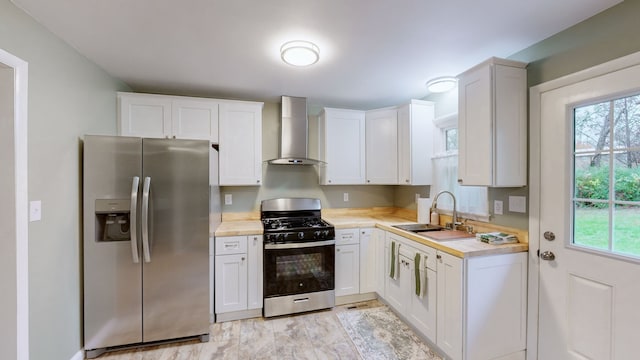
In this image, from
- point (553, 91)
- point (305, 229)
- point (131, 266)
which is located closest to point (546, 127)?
point (553, 91)

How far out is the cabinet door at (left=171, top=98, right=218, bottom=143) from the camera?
9.18ft

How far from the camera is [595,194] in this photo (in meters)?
1.66

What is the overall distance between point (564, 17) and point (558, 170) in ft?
3.14

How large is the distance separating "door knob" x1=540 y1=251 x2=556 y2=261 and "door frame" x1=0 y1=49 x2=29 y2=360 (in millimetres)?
3305

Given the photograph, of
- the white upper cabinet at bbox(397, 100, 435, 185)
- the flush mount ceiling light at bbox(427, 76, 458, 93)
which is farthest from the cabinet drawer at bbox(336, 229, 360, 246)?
the flush mount ceiling light at bbox(427, 76, 458, 93)

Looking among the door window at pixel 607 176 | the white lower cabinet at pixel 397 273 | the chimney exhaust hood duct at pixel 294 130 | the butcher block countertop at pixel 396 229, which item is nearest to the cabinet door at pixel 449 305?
the butcher block countertop at pixel 396 229

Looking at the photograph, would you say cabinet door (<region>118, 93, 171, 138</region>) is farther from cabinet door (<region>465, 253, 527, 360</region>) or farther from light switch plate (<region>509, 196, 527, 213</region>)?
light switch plate (<region>509, 196, 527, 213</region>)

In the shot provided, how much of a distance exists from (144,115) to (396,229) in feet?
9.21

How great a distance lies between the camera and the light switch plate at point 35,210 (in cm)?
161

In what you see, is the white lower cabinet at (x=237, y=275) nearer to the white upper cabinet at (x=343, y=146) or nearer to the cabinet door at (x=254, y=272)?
the cabinet door at (x=254, y=272)

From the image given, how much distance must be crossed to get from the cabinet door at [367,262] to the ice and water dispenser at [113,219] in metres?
2.25

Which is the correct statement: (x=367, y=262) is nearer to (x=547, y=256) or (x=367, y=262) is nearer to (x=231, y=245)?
(x=231, y=245)

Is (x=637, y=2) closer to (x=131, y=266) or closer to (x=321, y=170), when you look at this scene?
(x=321, y=170)

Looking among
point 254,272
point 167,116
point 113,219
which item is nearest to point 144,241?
point 113,219
